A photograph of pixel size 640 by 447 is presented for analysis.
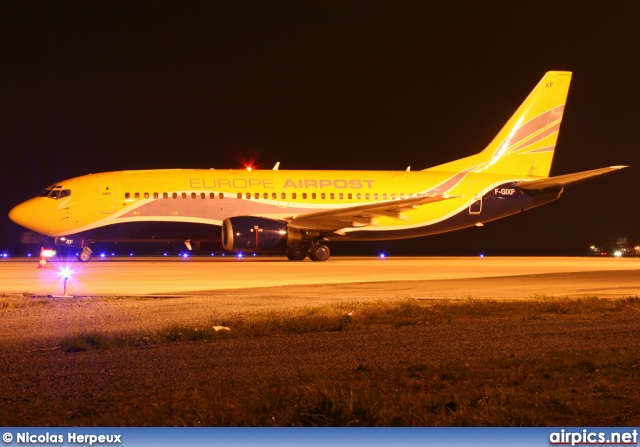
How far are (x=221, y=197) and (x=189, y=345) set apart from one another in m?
21.2

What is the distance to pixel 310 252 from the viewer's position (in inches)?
1228

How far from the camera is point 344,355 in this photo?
877 centimetres

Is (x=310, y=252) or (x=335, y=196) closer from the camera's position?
(x=310, y=252)

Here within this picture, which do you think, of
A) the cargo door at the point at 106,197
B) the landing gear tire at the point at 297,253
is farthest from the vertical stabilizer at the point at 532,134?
the cargo door at the point at 106,197

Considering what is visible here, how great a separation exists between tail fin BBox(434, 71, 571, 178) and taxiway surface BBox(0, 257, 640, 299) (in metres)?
9.30

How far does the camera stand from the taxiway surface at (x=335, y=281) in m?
17.2

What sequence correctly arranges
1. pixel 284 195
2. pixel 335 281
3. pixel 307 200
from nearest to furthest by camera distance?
1. pixel 335 281
2. pixel 284 195
3. pixel 307 200

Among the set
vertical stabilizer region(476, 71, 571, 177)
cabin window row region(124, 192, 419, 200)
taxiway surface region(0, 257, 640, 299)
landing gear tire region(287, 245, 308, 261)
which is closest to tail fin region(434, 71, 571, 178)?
vertical stabilizer region(476, 71, 571, 177)

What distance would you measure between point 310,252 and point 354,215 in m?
2.32

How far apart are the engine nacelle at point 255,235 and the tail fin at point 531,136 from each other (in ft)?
30.8

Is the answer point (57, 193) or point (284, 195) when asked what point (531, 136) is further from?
point (57, 193)

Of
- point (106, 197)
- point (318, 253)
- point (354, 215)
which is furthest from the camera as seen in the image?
point (318, 253)

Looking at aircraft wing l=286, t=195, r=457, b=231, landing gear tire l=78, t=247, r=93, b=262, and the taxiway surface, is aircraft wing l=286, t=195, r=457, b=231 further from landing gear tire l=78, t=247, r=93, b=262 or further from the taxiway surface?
landing gear tire l=78, t=247, r=93, b=262

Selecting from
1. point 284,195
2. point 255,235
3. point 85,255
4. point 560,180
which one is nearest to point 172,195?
point 255,235
